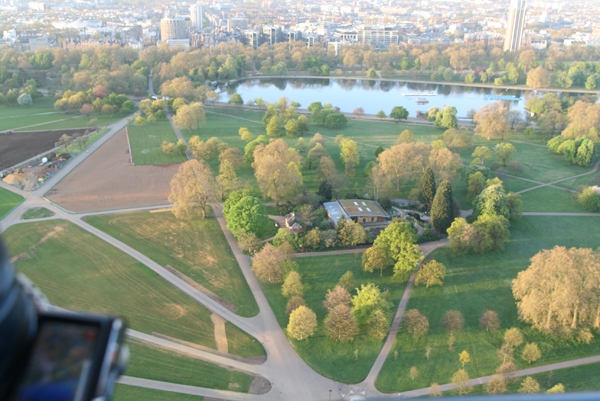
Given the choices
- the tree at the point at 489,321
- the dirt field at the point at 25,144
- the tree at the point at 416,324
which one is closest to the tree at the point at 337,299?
the tree at the point at 416,324

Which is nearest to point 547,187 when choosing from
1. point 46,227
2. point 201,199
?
point 201,199

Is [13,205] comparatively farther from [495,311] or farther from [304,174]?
[495,311]

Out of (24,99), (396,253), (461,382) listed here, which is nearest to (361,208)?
(396,253)

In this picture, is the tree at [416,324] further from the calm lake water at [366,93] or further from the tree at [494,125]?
the calm lake water at [366,93]

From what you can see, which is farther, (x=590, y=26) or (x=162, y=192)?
(x=590, y=26)

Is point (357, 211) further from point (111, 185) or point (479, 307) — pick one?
point (111, 185)

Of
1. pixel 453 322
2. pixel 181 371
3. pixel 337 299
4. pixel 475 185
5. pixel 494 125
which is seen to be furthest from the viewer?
pixel 494 125
